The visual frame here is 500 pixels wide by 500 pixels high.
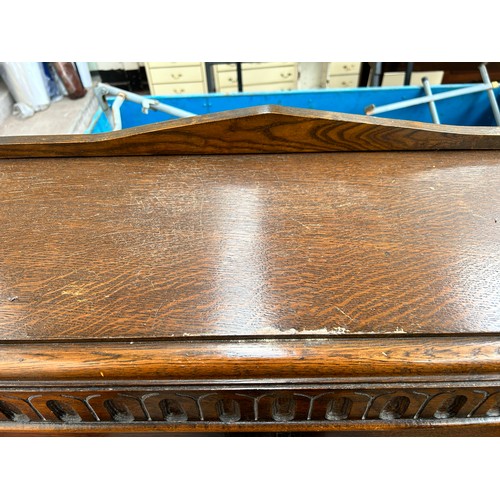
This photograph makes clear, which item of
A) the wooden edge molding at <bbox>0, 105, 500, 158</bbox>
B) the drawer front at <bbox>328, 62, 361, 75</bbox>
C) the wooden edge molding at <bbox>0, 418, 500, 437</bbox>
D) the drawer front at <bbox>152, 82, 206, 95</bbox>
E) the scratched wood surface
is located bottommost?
the drawer front at <bbox>152, 82, 206, 95</bbox>

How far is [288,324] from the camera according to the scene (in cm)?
44

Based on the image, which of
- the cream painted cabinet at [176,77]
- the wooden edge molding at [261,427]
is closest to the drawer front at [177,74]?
the cream painted cabinet at [176,77]

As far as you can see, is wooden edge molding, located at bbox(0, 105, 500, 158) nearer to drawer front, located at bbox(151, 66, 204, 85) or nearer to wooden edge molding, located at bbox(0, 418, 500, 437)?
wooden edge molding, located at bbox(0, 418, 500, 437)

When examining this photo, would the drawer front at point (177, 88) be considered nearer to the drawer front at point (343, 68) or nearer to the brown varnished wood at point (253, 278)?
the drawer front at point (343, 68)

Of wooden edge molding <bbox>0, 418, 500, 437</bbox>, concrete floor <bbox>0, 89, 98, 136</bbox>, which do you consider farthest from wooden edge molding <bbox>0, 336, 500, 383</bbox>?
concrete floor <bbox>0, 89, 98, 136</bbox>

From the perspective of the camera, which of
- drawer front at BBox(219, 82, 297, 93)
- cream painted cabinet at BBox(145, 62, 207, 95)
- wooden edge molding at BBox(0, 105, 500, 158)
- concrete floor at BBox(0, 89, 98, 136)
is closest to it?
wooden edge molding at BBox(0, 105, 500, 158)

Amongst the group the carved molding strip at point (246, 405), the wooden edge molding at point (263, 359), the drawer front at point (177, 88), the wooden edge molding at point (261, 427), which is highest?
the wooden edge molding at point (263, 359)

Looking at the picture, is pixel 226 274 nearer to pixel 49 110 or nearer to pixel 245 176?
pixel 245 176

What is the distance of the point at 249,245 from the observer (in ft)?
1.74

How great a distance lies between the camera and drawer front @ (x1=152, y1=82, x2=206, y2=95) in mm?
2256

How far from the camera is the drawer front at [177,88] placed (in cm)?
226

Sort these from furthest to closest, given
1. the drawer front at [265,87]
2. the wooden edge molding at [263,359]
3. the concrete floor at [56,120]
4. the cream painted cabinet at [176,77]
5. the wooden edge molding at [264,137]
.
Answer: the drawer front at [265,87] < the cream painted cabinet at [176,77] < the concrete floor at [56,120] < the wooden edge molding at [264,137] < the wooden edge molding at [263,359]

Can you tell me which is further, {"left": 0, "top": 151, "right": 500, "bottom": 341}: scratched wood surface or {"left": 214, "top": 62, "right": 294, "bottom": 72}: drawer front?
{"left": 214, "top": 62, "right": 294, "bottom": 72}: drawer front

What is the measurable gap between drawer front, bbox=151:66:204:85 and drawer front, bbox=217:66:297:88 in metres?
0.13
